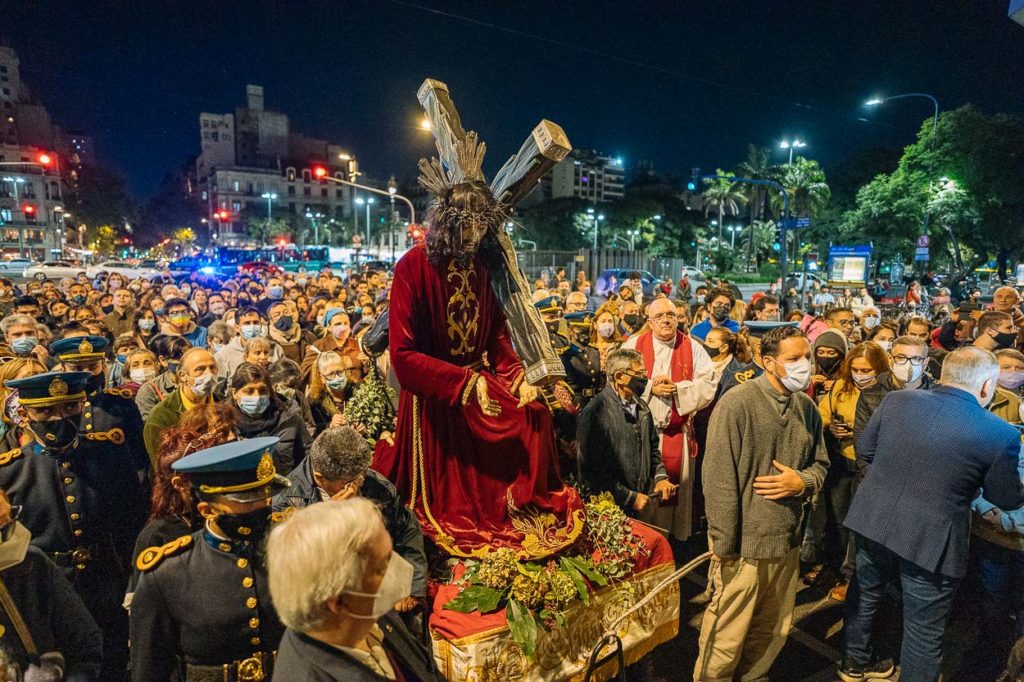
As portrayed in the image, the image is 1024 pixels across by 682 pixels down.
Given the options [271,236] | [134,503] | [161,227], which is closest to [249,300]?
[134,503]

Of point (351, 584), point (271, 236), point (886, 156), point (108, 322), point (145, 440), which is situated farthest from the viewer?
point (271, 236)

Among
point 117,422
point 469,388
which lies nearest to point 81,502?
point 117,422

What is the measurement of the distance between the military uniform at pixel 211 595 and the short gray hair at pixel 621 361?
2804 millimetres

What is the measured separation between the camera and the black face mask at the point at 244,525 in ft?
8.38

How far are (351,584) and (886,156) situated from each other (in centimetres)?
5210

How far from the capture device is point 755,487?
387 cm

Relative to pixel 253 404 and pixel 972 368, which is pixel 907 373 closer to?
pixel 972 368

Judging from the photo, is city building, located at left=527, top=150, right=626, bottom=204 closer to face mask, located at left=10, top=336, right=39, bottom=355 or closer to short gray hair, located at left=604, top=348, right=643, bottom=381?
face mask, located at left=10, top=336, right=39, bottom=355

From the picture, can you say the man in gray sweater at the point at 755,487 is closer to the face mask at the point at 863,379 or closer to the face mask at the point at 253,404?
the face mask at the point at 863,379

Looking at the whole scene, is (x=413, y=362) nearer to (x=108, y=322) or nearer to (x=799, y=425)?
(x=799, y=425)

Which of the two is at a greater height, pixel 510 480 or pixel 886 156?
pixel 886 156

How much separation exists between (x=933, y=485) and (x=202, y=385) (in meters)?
5.13

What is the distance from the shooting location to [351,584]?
168 cm

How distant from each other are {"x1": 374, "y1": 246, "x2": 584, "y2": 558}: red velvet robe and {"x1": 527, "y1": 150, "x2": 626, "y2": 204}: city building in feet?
311
